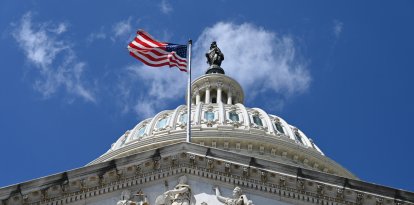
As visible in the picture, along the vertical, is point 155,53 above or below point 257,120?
below

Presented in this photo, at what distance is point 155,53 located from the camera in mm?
42688

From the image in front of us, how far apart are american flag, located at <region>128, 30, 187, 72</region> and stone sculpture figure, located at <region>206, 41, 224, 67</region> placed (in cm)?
4217

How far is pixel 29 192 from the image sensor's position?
27.9m

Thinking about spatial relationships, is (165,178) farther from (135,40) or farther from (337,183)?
(135,40)

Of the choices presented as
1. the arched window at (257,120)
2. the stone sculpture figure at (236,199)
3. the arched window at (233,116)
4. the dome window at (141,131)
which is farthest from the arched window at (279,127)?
the stone sculpture figure at (236,199)

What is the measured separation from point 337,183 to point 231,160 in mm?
3592

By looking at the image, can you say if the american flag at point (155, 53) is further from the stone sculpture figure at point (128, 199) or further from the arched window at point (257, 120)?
the arched window at point (257, 120)

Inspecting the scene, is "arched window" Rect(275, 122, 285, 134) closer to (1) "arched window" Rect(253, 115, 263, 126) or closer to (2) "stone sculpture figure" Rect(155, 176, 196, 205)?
(1) "arched window" Rect(253, 115, 263, 126)

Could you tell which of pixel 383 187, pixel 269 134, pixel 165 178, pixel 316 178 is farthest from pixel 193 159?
pixel 269 134

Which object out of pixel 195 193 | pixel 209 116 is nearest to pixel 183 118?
pixel 209 116

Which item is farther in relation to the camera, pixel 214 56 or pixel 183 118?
pixel 214 56

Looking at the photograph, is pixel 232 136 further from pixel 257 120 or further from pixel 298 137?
pixel 298 137

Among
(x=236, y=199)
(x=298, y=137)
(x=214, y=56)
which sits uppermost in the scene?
(x=214, y=56)

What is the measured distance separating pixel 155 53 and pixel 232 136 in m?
20.5
